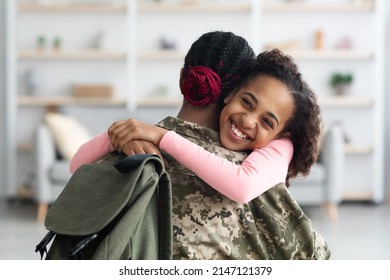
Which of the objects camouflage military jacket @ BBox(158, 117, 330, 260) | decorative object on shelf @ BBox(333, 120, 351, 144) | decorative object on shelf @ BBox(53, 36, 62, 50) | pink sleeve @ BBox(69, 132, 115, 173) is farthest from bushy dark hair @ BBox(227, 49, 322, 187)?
decorative object on shelf @ BBox(53, 36, 62, 50)

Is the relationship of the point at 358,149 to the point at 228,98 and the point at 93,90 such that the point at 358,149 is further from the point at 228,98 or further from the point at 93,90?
the point at 228,98

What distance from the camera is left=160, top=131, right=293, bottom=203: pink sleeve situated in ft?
4.18

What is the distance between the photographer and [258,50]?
6398 mm

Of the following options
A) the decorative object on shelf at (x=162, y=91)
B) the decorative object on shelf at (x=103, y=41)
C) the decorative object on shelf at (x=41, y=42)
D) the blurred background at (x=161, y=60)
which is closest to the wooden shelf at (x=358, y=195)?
the blurred background at (x=161, y=60)

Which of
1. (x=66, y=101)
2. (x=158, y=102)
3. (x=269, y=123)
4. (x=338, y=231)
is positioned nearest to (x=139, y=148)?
(x=269, y=123)

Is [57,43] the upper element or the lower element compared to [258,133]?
lower

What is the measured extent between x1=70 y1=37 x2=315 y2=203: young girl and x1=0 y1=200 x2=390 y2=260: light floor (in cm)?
245

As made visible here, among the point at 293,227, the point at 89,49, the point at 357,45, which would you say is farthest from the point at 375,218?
the point at 293,227

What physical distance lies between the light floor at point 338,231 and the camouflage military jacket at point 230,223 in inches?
95.1

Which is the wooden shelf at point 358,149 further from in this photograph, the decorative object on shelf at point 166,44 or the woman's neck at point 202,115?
the woman's neck at point 202,115

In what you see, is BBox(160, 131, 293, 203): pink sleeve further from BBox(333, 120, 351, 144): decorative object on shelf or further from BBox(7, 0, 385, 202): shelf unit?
BBox(333, 120, 351, 144): decorative object on shelf

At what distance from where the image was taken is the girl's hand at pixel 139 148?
→ 130 centimetres

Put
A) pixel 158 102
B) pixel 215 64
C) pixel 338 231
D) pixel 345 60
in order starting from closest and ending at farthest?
pixel 215 64, pixel 338 231, pixel 158 102, pixel 345 60

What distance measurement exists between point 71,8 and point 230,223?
213 inches
